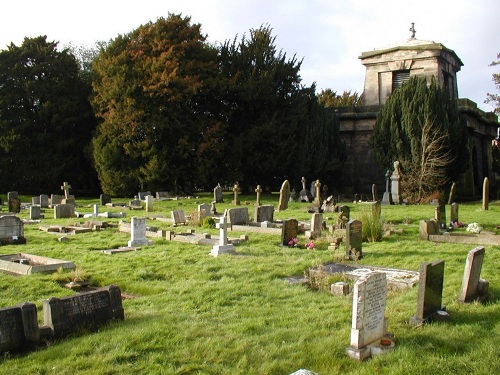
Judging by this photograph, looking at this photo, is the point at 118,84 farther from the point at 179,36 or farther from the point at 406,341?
the point at 406,341

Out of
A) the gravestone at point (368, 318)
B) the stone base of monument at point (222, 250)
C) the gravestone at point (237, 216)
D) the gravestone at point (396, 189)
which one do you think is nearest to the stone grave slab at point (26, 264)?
the stone base of monument at point (222, 250)

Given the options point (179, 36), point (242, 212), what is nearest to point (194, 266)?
point (242, 212)

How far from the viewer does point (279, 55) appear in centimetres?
3503

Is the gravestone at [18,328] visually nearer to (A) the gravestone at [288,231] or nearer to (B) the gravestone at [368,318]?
(B) the gravestone at [368,318]

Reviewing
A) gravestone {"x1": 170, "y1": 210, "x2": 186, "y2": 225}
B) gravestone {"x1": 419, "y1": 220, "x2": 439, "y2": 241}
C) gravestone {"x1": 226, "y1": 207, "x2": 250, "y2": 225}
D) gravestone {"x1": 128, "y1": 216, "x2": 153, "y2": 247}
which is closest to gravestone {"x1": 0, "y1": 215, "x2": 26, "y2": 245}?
gravestone {"x1": 128, "y1": 216, "x2": 153, "y2": 247}

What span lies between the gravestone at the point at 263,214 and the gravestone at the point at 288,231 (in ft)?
12.7

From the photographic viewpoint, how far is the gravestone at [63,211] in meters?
19.3

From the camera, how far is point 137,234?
41.1 ft

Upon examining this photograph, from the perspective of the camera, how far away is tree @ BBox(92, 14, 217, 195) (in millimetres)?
30578

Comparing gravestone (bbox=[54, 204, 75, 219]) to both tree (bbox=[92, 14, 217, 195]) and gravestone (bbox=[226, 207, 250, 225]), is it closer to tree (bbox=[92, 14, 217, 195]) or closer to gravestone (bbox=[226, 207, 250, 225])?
gravestone (bbox=[226, 207, 250, 225])

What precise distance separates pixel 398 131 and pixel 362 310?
2346cm

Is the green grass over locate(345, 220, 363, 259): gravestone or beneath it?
beneath

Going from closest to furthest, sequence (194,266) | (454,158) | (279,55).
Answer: (194,266) → (454,158) → (279,55)

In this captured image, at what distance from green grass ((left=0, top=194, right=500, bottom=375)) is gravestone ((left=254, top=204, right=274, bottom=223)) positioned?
17.9 feet
